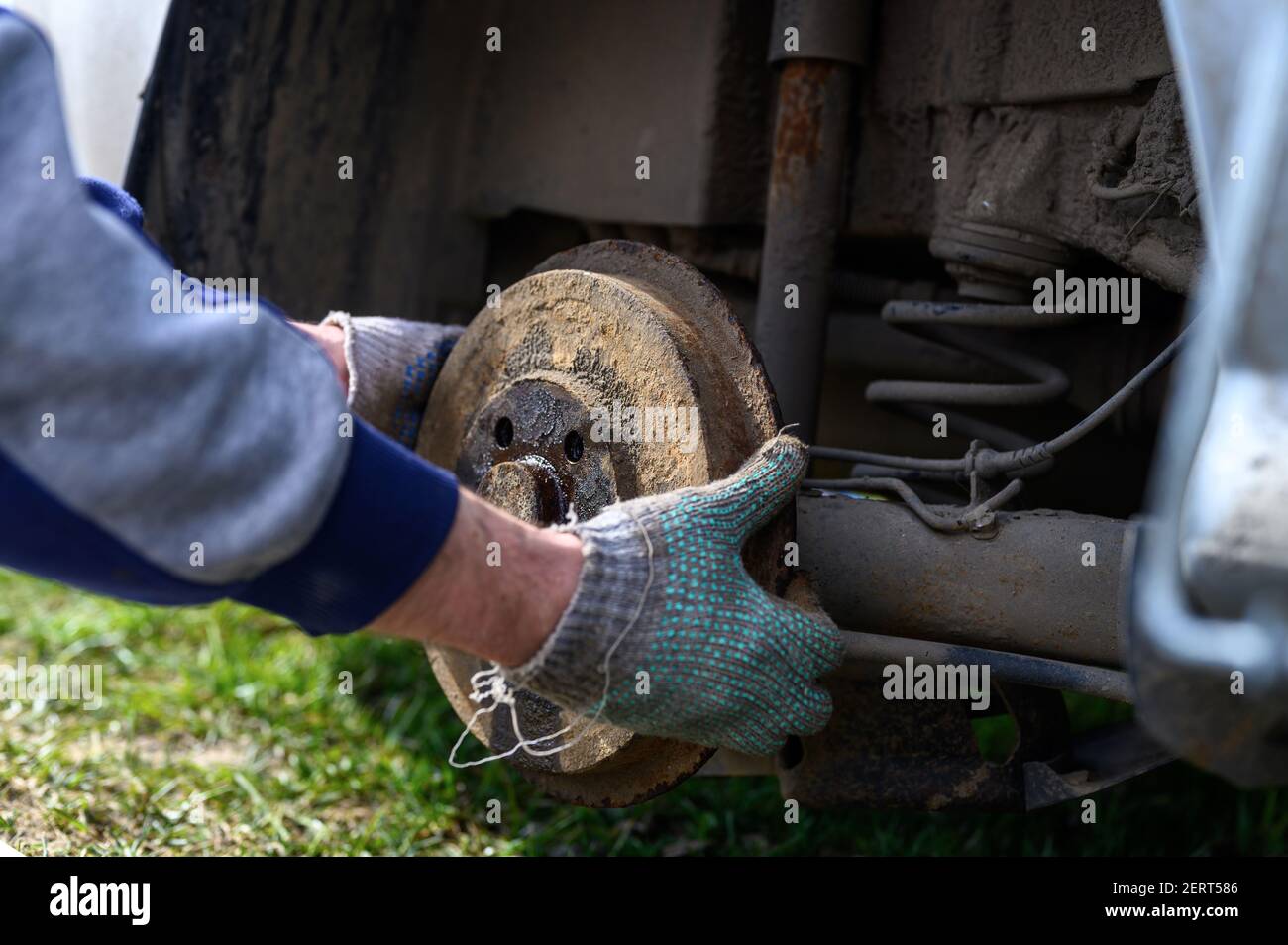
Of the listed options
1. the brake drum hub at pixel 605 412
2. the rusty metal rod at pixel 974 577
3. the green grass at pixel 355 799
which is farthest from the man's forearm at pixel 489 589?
the green grass at pixel 355 799

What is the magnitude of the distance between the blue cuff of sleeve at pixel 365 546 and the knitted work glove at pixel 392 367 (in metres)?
0.60

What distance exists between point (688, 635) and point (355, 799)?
119cm

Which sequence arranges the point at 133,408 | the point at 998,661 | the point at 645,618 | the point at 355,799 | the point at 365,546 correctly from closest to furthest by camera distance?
the point at 133,408 < the point at 365,546 < the point at 645,618 < the point at 998,661 < the point at 355,799

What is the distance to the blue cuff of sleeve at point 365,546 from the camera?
3.19ft

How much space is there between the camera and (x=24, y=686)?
240cm

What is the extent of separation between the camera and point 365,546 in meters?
0.98

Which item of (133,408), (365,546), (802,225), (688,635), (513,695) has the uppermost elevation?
(802,225)

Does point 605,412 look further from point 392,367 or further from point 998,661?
point 998,661

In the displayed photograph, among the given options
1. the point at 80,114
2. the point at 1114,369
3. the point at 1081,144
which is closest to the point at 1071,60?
the point at 1081,144

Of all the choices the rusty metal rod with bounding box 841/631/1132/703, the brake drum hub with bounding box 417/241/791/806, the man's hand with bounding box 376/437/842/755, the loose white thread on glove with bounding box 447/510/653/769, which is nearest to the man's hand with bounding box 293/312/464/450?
the brake drum hub with bounding box 417/241/791/806

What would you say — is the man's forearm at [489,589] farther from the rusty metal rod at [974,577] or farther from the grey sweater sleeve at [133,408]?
the rusty metal rod at [974,577]

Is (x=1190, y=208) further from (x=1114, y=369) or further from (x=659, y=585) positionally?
(x=659, y=585)

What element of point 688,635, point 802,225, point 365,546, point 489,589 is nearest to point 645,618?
point 688,635

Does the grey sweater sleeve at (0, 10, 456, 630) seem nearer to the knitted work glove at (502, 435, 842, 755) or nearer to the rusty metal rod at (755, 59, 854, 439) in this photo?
the knitted work glove at (502, 435, 842, 755)
